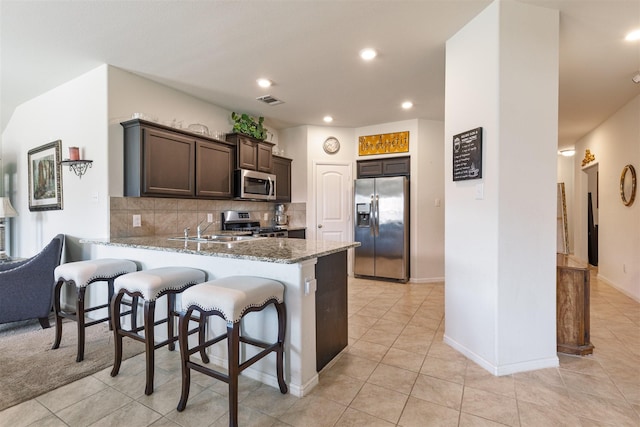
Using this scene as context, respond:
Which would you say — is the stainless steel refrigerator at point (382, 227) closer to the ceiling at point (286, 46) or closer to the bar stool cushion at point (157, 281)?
the ceiling at point (286, 46)

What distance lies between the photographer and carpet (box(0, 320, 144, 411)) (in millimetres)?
1949

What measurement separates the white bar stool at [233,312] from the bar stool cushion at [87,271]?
1.13 meters

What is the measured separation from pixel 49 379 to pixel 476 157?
10.8ft

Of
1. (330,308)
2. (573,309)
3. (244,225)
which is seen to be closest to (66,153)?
(244,225)

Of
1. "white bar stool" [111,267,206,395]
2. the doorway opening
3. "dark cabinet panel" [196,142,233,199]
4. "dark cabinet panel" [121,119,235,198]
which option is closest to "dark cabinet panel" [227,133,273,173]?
"dark cabinet panel" [196,142,233,199]

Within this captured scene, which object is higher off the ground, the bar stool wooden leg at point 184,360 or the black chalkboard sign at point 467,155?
the black chalkboard sign at point 467,155

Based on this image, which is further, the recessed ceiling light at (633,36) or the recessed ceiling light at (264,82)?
the recessed ceiling light at (264,82)

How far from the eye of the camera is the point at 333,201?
5.36 m

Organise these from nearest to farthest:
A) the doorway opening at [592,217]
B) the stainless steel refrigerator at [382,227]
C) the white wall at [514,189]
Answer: the white wall at [514,189] → the stainless steel refrigerator at [382,227] → the doorway opening at [592,217]

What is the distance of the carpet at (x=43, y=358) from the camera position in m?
1.95

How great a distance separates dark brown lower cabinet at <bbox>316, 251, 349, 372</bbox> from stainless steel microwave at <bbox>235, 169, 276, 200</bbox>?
2267mm

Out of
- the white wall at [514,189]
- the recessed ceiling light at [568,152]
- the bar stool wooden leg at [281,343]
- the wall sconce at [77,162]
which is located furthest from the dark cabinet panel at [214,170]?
the recessed ceiling light at [568,152]

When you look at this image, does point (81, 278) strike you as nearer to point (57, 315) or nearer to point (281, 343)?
point (57, 315)

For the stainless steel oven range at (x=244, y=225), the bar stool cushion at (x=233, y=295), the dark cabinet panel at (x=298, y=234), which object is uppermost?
the stainless steel oven range at (x=244, y=225)
